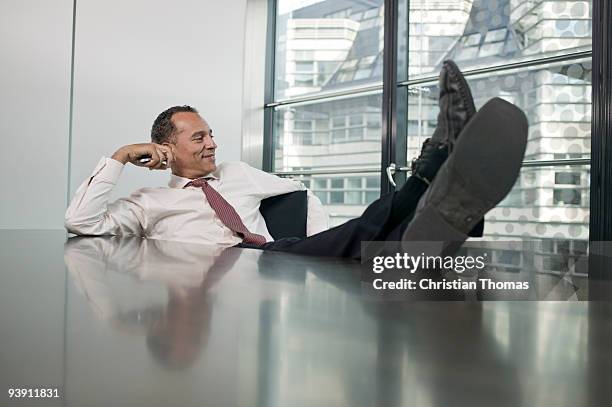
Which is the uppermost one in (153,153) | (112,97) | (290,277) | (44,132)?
(112,97)

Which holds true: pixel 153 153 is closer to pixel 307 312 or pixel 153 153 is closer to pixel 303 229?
pixel 303 229

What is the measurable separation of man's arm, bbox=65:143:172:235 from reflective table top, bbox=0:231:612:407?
5.41 feet

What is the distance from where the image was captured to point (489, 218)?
147 inches

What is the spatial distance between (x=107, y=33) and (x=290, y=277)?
3680mm

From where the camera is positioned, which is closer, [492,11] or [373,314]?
[373,314]

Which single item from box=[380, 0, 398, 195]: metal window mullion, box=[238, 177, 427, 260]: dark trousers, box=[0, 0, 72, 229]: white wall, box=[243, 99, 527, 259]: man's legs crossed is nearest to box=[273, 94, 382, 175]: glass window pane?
box=[380, 0, 398, 195]: metal window mullion

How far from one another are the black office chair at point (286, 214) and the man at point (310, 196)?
4 cm

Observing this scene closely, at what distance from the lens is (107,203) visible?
2.45 m

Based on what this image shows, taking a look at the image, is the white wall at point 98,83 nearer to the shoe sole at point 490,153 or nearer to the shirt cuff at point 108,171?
the shirt cuff at point 108,171

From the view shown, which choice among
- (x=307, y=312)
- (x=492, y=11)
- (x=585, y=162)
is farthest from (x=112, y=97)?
(x=307, y=312)

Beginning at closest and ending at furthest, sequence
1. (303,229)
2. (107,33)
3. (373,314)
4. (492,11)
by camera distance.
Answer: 1. (373,314)
2. (303,229)
3. (492,11)
4. (107,33)

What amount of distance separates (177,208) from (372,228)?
50.6 inches

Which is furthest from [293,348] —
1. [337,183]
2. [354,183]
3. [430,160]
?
[337,183]

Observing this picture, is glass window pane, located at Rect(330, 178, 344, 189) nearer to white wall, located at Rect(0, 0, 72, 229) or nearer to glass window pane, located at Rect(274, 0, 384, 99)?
glass window pane, located at Rect(274, 0, 384, 99)
